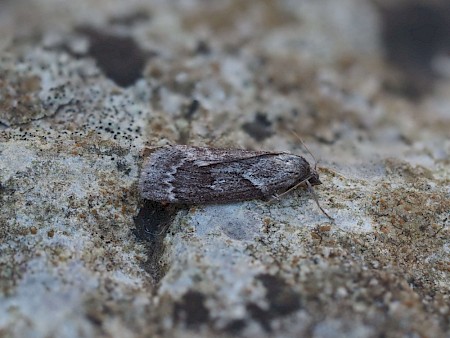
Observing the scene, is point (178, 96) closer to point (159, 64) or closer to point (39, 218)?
point (159, 64)

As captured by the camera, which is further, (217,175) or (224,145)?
(224,145)

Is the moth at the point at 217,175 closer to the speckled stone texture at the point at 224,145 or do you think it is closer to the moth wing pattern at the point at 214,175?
the moth wing pattern at the point at 214,175

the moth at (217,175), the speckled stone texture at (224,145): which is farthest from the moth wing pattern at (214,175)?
the speckled stone texture at (224,145)

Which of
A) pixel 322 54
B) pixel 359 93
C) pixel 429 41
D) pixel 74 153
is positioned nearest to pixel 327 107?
pixel 359 93

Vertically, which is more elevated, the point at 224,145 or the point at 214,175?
the point at 214,175

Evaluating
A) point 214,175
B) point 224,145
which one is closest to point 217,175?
point 214,175

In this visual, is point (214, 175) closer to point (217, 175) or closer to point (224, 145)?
point (217, 175)

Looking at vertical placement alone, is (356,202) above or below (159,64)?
below
